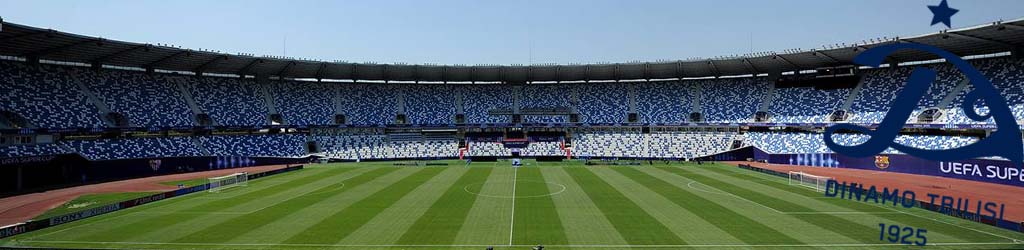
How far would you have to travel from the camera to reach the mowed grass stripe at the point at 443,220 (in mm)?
20109

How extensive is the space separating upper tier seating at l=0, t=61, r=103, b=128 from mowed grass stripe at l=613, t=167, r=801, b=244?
48.5m

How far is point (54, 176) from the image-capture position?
3803 cm

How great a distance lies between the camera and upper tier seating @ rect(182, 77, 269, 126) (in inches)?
2177

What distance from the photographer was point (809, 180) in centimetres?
3619

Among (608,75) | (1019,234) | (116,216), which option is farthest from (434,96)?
(1019,234)

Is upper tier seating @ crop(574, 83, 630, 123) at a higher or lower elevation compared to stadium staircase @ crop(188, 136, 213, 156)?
higher

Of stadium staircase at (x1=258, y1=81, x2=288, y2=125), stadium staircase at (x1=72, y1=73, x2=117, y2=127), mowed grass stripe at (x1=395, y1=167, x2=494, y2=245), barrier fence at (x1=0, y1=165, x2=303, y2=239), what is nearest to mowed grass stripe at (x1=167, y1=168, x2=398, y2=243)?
barrier fence at (x1=0, y1=165, x2=303, y2=239)

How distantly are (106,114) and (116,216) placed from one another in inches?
1110

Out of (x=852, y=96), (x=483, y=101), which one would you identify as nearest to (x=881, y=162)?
(x=852, y=96)

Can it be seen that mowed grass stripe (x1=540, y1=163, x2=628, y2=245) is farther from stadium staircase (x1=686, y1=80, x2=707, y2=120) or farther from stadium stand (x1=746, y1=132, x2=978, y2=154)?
stadium staircase (x1=686, y1=80, x2=707, y2=120)

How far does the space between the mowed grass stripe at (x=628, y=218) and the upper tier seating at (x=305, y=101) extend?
4066 cm

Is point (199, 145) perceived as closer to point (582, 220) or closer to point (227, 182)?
point (227, 182)

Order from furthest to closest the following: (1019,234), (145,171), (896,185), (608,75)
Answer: (608,75) → (145,171) → (896,185) → (1019,234)

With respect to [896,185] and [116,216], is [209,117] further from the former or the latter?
[896,185]
